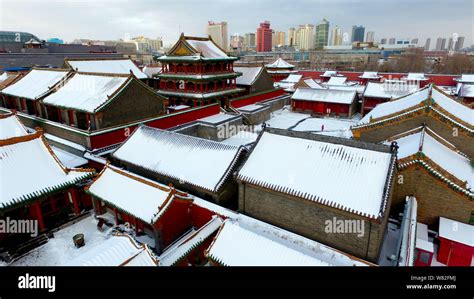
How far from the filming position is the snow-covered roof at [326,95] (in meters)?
38.7

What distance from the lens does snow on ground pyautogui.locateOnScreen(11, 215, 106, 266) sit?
13.2 m

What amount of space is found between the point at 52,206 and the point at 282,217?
44.8ft

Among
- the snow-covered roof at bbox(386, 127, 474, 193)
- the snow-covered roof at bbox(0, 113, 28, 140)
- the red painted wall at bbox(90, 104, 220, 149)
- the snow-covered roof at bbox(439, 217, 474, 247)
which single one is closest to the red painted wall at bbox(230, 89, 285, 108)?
the red painted wall at bbox(90, 104, 220, 149)

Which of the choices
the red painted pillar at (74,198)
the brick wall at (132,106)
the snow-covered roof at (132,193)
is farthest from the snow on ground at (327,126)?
the red painted pillar at (74,198)

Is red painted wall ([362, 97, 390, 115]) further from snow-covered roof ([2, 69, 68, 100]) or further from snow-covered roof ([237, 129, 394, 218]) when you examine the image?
snow-covered roof ([2, 69, 68, 100])

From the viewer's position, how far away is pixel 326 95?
40062mm

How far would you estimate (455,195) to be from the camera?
1398cm

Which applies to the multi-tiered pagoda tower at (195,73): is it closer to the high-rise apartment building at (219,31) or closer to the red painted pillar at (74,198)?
the red painted pillar at (74,198)

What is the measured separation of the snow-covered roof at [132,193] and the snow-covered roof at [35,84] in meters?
15.1

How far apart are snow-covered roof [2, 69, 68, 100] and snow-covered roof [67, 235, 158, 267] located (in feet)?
67.3

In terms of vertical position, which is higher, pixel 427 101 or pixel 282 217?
pixel 427 101
